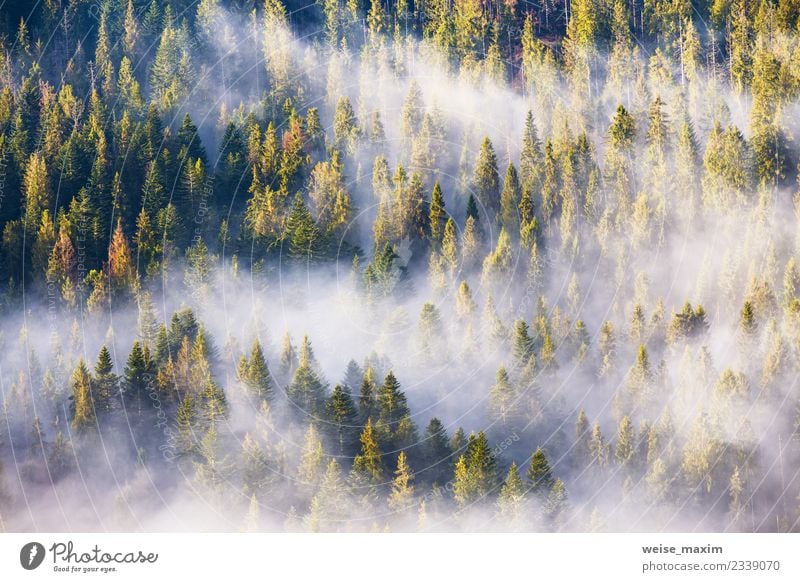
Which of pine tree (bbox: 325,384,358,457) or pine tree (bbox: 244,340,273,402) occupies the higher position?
pine tree (bbox: 244,340,273,402)

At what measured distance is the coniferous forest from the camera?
99.7ft

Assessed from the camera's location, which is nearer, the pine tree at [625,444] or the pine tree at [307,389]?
the pine tree at [625,444]

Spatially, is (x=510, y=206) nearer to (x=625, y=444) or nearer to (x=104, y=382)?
(x=625, y=444)

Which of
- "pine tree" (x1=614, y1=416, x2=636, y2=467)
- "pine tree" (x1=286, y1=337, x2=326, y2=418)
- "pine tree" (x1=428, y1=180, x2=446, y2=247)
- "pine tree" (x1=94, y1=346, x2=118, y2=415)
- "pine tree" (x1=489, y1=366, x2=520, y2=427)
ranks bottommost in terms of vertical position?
"pine tree" (x1=614, y1=416, x2=636, y2=467)

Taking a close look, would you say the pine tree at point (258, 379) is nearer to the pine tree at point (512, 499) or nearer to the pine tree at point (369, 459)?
the pine tree at point (369, 459)

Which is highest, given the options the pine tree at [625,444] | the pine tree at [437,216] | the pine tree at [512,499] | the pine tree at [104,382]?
the pine tree at [437,216]

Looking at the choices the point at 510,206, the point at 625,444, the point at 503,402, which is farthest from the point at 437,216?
the point at 625,444

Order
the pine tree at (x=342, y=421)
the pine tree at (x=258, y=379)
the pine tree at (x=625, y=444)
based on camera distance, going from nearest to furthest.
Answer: the pine tree at (x=342, y=421) < the pine tree at (x=625, y=444) < the pine tree at (x=258, y=379)

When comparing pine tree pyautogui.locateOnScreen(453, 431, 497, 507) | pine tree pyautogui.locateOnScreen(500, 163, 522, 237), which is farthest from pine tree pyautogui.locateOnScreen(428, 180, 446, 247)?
pine tree pyautogui.locateOnScreen(453, 431, 497, 507)

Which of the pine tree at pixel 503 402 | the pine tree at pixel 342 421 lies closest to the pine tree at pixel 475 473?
the pine tree at pixel 503 402

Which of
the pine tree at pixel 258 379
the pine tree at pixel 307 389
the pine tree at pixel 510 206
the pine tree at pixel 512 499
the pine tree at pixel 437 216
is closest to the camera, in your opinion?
the pine tree at pixel 512 499

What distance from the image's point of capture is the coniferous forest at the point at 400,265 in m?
30.4

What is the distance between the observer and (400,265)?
33312 millimetres

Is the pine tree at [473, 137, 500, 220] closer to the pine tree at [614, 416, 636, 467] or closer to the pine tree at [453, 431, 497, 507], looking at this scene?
the pine tree at [453, 431, 497, 507]
